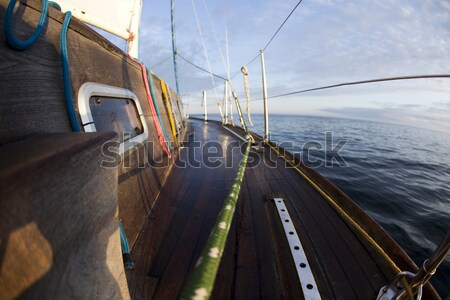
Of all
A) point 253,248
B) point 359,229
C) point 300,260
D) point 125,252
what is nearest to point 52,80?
point 125,252

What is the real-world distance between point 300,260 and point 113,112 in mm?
2498

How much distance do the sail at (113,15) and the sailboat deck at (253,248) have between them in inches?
126

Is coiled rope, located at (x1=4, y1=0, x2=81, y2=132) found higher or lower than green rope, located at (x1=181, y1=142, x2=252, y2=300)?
higher

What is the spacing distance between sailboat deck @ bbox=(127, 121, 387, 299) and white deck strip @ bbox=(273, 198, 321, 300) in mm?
49

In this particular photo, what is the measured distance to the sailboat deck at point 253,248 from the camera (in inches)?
62.3

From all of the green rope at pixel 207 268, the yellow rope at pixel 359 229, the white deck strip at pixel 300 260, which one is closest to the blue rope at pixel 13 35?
the green rope at pixel 207 268

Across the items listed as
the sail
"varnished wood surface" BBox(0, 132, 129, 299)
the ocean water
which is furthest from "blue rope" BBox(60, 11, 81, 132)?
the ocean water

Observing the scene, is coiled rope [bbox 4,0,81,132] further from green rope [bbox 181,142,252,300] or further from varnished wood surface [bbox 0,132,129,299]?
green rope [bbox 181,142,252,300]

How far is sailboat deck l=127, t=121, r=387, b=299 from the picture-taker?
158 cm

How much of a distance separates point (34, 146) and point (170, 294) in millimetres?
1348

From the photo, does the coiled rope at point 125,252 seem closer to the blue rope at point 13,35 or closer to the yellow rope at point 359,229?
the blue rope at point 13,35

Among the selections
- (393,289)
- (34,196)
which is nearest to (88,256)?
(34,196)

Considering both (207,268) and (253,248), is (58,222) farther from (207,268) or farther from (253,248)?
(253,248)

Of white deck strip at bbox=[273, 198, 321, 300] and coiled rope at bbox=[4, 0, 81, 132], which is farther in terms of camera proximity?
white deck strip at bbox=[273, 198, 321, 300]
